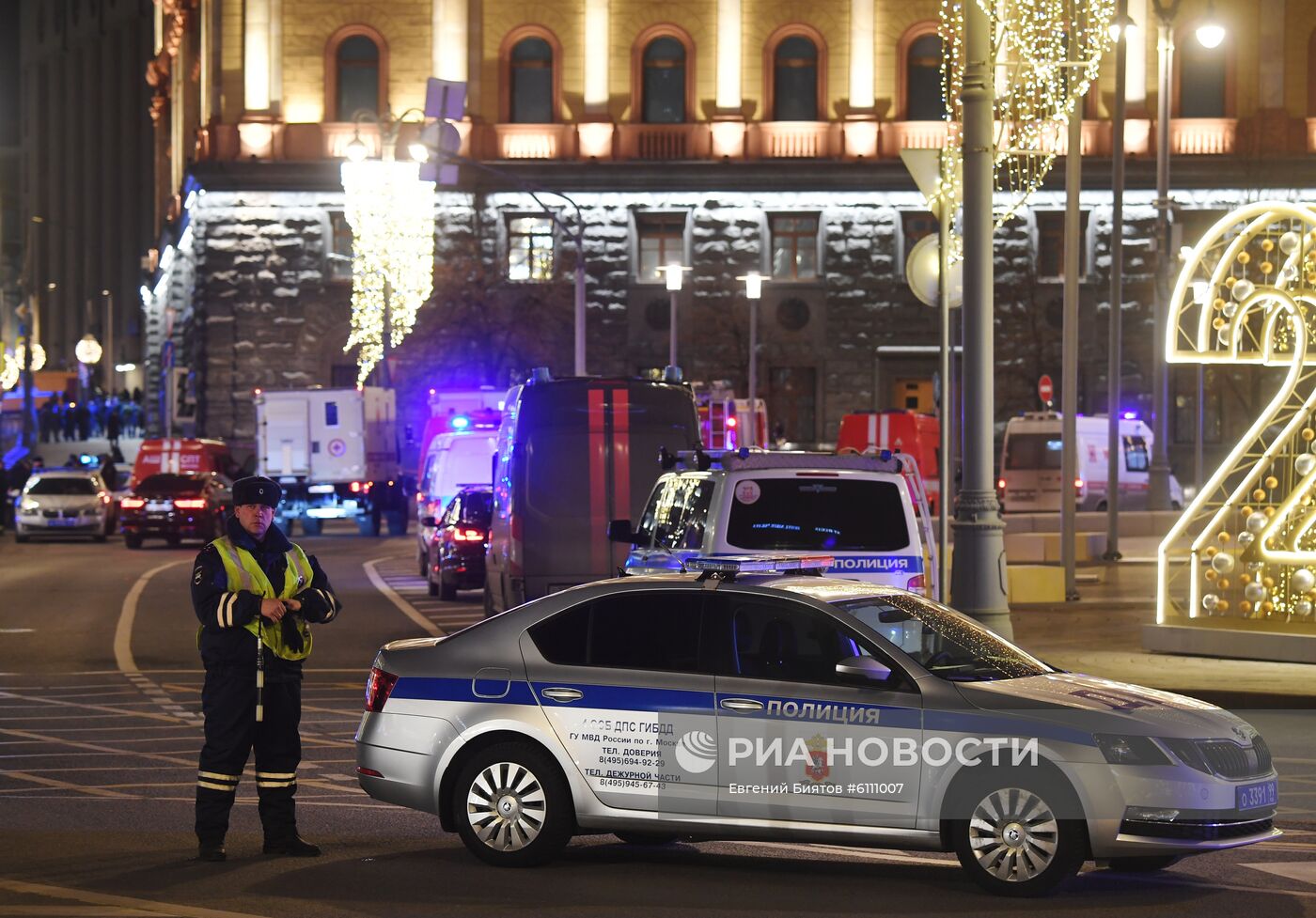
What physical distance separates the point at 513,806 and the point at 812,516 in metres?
5.87

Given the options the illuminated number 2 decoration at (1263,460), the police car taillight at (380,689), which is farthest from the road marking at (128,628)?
the police car taillight at (380,689)

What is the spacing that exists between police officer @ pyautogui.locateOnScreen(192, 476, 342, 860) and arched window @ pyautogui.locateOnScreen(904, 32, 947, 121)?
62192 mm

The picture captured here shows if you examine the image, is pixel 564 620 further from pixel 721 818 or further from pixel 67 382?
pixel 67 382

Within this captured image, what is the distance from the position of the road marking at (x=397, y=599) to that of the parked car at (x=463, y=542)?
2.21 ft

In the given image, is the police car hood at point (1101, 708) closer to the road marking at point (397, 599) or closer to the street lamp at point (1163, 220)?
the road marking at point (397, 599)

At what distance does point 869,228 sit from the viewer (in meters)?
70.3

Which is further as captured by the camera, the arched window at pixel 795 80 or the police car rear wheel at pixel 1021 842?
the arched window at pixel 795 80

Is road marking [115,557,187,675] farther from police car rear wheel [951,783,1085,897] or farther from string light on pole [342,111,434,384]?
string light on pole [342,111,434,384]

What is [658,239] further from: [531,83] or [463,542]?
[463,542]

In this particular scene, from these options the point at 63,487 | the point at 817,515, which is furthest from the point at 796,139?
the point at 817,515

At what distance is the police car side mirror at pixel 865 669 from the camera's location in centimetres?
1006

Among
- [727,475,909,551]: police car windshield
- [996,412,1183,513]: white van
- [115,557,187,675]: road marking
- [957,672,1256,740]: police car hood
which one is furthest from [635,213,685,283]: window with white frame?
[957,672,1256,740]: police car hood

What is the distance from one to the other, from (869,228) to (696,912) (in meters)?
61.8

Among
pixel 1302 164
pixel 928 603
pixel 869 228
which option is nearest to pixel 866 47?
pixel 869 228
